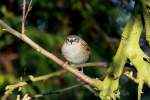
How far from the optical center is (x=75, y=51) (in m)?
4.36

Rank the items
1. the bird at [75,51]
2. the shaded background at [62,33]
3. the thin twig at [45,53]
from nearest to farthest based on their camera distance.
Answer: the thin twig at [45,53], the bird at [75,51], the shaded background at [62,33]

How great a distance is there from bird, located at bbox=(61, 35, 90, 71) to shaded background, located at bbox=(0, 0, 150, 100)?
1570 millimetres

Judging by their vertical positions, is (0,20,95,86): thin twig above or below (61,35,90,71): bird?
above

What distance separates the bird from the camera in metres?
4.05

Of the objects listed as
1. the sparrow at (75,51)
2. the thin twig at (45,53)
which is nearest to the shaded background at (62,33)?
the sparrow at (75,51)

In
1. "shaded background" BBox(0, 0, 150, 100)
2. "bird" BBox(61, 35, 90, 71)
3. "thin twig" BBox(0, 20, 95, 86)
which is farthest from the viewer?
"shaded background" BBox(0, 0, 150, 100)

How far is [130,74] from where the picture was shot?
2.37 m

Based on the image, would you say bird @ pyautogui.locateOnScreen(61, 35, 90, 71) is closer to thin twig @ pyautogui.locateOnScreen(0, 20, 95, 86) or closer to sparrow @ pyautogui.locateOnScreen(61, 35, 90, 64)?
sparrow @ pyautogui.locateOnScreen(61, 35, 90, 64)

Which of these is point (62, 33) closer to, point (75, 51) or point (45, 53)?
point (75, 51)

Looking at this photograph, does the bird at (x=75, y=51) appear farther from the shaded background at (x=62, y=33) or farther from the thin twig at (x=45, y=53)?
the thin twig at (x=45, y=53)

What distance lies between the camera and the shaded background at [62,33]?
6148 mm

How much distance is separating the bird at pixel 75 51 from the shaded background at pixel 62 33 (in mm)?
1570

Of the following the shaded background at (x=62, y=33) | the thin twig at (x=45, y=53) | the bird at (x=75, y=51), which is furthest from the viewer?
the shaded background at (x=62, y=33)

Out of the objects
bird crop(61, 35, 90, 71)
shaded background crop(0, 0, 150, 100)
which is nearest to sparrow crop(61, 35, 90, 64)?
bird crop(61, 35, 90, 71)
